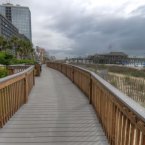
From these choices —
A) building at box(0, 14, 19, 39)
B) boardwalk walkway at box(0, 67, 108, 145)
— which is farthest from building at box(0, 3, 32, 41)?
boardwalk walkway at box(0, 67, 108, 145)

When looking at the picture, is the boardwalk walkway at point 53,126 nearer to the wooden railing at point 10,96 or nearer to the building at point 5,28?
the wooden railing at point 10,96

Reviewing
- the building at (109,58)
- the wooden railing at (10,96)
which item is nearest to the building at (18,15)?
the building at (109,58)

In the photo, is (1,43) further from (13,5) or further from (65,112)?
(13,5)

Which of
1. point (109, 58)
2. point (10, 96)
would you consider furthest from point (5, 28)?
point (10, 96)

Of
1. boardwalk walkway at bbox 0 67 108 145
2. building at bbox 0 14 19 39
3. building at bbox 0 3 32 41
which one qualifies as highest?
building at bbox 0 3 32 41

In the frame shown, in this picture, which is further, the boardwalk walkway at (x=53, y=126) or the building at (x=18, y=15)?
the building at (x=18, y=15)

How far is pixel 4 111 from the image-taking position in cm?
618

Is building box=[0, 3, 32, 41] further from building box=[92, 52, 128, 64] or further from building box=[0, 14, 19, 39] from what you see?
building box=[92, 52, 128, 64]

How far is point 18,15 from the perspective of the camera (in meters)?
188

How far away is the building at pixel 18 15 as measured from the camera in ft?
593

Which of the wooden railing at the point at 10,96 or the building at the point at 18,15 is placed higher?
the building at the point at 18,15

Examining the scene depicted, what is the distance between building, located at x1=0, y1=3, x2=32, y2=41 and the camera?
593 ft

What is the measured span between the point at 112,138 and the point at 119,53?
438 ft

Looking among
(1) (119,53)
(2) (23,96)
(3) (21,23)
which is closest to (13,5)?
(3) (21,23)
